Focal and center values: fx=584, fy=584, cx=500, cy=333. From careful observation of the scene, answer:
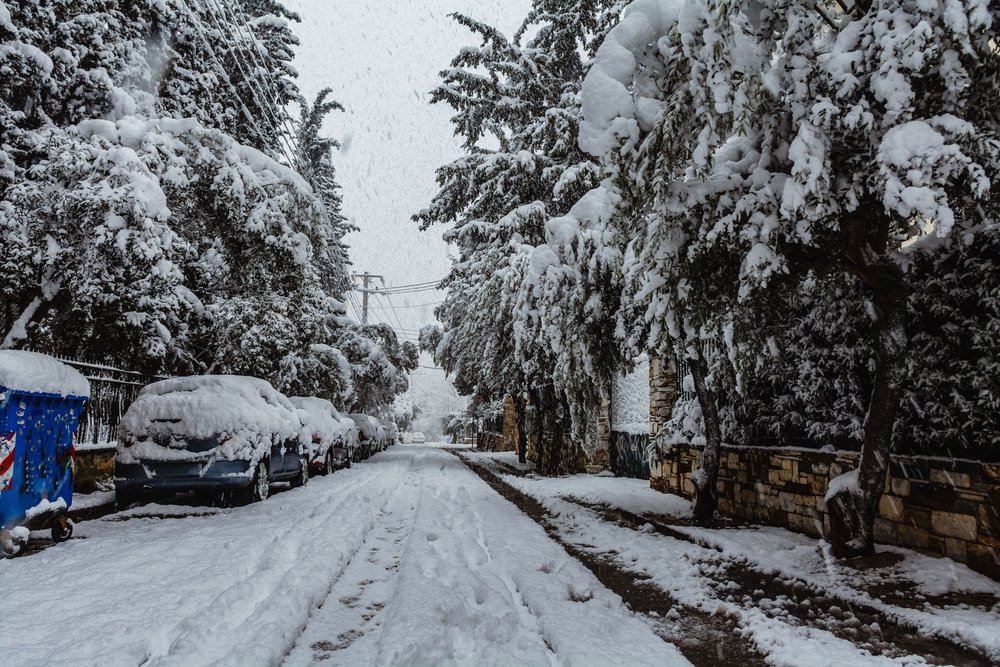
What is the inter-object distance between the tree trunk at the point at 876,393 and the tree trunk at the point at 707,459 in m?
2.25

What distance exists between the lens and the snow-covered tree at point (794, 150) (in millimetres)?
3670

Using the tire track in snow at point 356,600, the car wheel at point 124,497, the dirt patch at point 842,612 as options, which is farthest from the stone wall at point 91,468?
the dirt patch at point 842,612

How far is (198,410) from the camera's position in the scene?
811 cm

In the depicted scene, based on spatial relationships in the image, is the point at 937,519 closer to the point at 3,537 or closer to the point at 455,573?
the point at 455,573

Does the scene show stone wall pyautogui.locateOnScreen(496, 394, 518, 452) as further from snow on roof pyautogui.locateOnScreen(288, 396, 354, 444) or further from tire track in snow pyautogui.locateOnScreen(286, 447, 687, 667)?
tire track in snow pyautogui.locateOnScreen(286, 447, 687, 667)

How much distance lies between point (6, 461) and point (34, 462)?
399 millimetres

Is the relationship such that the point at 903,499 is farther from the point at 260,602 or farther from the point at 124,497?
the point at 124,497

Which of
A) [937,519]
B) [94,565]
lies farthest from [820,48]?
[94,565]

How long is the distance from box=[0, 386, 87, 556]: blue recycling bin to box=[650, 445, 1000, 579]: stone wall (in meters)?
7.92

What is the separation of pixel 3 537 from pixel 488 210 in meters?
13.4

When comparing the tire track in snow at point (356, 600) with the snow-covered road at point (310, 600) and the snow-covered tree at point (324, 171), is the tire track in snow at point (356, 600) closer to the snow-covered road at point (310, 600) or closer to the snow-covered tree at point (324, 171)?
the snow-covered road at point (310, 600)

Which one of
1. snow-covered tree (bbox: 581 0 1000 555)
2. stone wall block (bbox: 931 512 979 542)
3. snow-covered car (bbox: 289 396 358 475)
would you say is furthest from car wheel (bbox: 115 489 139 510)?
stone wall block (bbox: 931 512 979 542)

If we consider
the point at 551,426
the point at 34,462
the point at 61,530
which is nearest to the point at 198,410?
the point at 61,530

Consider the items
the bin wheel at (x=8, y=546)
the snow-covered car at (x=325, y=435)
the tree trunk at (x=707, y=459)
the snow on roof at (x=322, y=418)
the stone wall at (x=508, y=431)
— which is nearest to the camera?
the bin wheel at (x=8, y=546)
